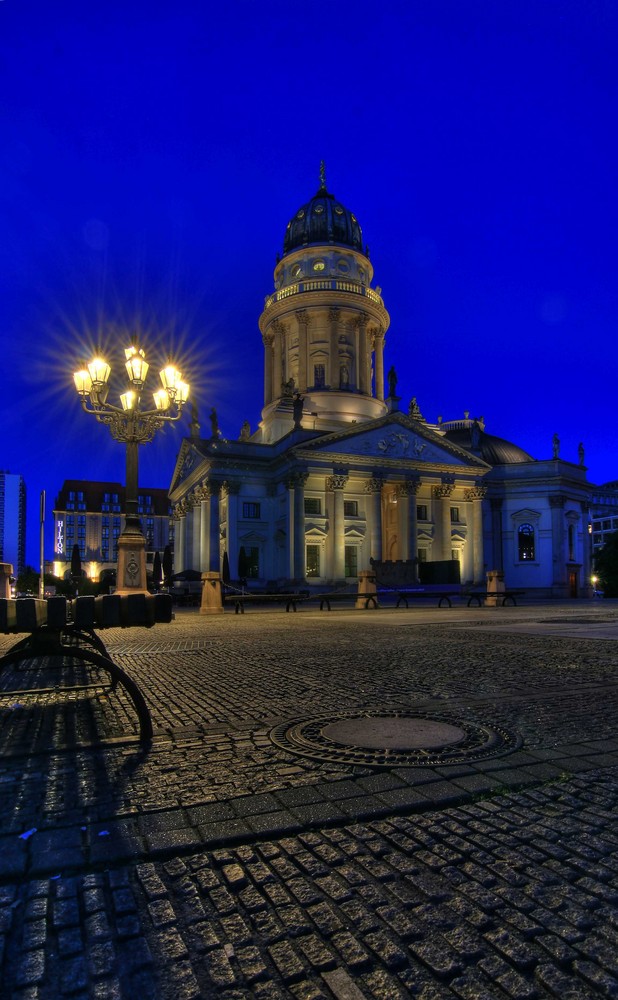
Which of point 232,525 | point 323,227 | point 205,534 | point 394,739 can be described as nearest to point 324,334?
point 323,227

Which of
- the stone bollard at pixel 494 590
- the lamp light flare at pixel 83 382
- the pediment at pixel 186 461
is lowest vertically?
the stone bollard at pixel 494 590

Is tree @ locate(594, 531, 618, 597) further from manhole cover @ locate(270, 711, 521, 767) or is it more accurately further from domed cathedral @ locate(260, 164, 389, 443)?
manhole cover @ locate(270, 711, 521, 767)

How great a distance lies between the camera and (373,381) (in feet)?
228

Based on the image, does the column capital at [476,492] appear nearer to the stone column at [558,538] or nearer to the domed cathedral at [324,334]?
the stone column at [558,538]

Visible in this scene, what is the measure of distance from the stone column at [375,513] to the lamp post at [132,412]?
35.6m

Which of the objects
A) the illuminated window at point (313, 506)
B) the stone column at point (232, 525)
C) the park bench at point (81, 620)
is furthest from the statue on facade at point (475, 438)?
the park bench at point (81, 620)

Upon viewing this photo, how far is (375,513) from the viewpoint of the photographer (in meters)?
53.6

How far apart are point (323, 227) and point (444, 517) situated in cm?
3582

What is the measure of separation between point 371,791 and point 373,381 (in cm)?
6777

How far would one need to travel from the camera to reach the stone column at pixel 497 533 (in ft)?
210

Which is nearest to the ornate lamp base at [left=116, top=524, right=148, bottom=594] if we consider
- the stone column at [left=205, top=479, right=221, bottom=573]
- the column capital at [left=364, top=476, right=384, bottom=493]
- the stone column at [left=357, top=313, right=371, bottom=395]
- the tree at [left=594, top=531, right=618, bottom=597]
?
the stone column at [left=205, top=479, right=221, bottom=573]

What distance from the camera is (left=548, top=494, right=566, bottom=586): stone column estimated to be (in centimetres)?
6097

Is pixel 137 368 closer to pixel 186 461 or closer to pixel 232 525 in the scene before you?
pixel 232 525

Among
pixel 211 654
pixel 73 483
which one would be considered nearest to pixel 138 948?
pixel 211 654
